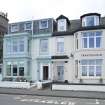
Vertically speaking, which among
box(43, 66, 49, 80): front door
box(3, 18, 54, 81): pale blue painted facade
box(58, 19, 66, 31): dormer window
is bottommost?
box(43, 66, 49, 80): front door

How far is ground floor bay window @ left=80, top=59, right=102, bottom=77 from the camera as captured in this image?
925 inches

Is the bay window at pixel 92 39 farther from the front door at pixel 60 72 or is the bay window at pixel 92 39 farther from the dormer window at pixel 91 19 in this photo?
the front door at pixel 60 72

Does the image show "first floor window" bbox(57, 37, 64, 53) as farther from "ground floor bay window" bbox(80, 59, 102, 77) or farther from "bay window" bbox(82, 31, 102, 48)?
"ground floor bay window" bbox(80, 59, 102, 77)

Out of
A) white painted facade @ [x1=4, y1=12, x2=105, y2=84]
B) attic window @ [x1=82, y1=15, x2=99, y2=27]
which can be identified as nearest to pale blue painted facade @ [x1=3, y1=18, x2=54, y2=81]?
white painted facade @ [x1=4, y1=12, x2=105, y2=84]

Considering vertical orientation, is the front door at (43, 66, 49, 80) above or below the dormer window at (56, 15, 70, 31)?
below

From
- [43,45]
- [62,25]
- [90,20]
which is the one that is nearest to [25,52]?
[43,45]

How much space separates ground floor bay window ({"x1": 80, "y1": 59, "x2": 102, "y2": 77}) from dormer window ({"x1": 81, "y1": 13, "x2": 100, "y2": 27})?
499 centimetres

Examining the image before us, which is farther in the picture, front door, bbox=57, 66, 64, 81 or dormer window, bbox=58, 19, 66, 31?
dormer window, bbox=58, 19, 66, 31

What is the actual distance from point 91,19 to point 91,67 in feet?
21.4

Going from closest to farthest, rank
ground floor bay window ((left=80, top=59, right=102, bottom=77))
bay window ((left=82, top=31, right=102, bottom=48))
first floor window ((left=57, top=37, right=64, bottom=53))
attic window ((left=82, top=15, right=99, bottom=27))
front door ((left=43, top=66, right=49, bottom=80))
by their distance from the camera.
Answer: ground floor bay window ((left=80, top=59, right=102, bottom=77)) < bay window ((left=82, top=31, right=102, bottom=48)) < attic window ((left=82, top=15, right=99, bottom=27)) < first floor window ((left=57, top=37, right=64, bottom=53)) < front door ((left=43, top=66, right=49, bottom=80))

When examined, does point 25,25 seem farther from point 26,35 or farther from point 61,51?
point 61,51

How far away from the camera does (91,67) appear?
936 inches

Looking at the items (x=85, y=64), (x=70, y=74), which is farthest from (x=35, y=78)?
(x=85, y=64)

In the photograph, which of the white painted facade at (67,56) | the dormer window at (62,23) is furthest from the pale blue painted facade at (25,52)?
the dormer window at (62,23)
